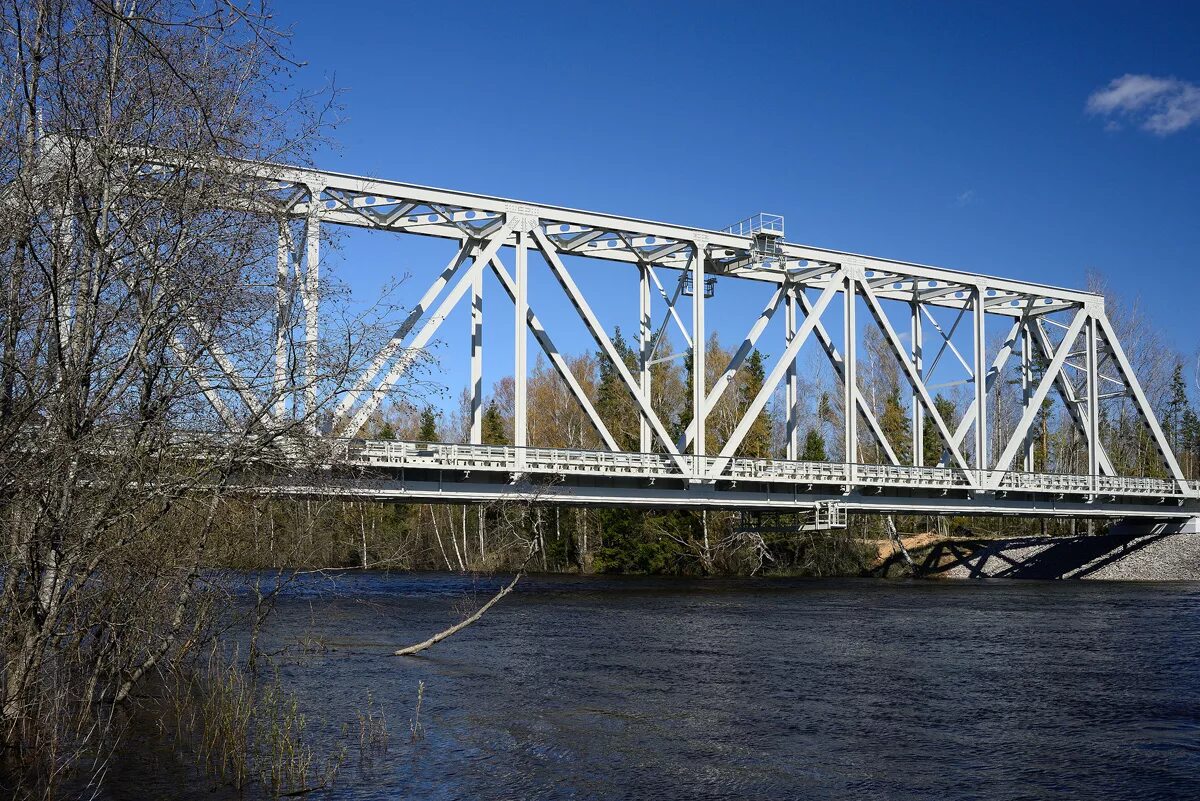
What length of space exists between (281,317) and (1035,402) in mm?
49267

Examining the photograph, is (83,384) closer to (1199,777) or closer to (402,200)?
(1199,777)

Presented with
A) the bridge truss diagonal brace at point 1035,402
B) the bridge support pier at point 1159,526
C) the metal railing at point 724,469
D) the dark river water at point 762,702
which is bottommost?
the dark river water at point 762,702

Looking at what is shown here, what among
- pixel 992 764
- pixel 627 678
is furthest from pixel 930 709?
pixel 627 678

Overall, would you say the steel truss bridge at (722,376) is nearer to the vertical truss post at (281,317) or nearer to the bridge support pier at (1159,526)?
the bridge support pier at (1159,526)

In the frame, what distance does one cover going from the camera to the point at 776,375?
45344 millimetres

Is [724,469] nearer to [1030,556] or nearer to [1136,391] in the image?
[1030,556]

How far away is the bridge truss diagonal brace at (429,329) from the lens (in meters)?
12.5

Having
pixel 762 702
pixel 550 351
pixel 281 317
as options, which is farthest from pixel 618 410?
pixel 281 317

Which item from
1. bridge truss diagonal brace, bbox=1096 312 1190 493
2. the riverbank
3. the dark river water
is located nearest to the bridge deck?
bridge truss diagonal brace, bbox=1096 312 1190 493

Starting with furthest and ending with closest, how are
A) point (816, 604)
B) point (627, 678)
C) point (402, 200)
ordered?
point (402, 200), point (816, 604), point (627, 678)

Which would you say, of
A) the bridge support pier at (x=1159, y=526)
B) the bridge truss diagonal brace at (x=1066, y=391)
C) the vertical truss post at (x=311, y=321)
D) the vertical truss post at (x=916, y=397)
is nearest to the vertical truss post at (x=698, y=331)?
the vertical truss post at (x=916, y=397)

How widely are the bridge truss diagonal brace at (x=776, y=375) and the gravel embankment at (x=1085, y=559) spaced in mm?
16427

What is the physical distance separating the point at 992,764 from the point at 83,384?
10145 millimetres

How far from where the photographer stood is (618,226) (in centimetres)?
4347
